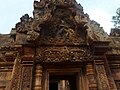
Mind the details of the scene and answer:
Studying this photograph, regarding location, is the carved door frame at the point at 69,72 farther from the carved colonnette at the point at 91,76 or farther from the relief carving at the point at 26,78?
the relief carving at the point at 26,78

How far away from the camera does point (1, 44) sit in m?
8.74

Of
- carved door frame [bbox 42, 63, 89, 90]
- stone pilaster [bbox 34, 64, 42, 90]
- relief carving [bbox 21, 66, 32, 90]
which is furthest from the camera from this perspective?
carved door frame [bbox 42, 63, 89, 90]

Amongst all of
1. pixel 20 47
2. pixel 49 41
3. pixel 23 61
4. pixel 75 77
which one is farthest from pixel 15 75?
pixel 75 77

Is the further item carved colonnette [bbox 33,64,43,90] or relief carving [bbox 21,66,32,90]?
carved colonnette [bbox 33,64,43,90]

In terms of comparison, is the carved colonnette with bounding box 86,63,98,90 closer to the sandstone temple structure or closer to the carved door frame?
the sandstone temple structure

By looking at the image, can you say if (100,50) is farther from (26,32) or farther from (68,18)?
(26,32)

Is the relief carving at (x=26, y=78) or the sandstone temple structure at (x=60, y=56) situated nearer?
the relief carving at (x=26, y=78)

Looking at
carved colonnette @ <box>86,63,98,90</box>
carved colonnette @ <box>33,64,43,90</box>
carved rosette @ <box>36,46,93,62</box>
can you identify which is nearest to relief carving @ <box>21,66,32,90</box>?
carved colonnette @ <box>33,64,43,90</box>

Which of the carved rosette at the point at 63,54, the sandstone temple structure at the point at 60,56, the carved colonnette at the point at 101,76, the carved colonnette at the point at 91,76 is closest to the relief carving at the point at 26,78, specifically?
the sandstone temple structure at the point at 60,56

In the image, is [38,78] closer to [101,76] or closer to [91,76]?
[91,76]

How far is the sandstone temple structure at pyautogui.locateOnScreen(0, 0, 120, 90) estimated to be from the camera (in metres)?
6.34

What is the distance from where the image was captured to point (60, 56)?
6.70 m

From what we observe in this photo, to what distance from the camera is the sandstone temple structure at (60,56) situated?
6344 mm

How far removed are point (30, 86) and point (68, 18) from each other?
119 inches
